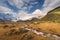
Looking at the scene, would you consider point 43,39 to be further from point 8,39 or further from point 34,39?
point 8,39

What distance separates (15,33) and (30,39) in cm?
1782

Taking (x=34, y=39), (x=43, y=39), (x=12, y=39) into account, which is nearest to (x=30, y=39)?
(x=34, y=39)

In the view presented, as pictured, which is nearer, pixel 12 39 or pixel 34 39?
pixel 34 39

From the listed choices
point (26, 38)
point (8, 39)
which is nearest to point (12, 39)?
point (8, 39)

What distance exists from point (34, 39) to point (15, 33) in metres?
17.8

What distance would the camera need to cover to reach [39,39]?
166ft

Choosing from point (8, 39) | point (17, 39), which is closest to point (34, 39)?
point (17, 39)

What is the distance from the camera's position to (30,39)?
159 ft

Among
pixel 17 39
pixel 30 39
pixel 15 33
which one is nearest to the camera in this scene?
pixel 30 39

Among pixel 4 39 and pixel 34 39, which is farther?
pixel 4 39

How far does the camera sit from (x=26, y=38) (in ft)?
162

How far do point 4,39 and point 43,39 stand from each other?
13.7 metres

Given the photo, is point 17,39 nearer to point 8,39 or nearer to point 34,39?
point 8,39

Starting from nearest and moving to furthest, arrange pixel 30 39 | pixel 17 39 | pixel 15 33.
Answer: pixel 30 39
pixel 17 39
pixel 15 33
